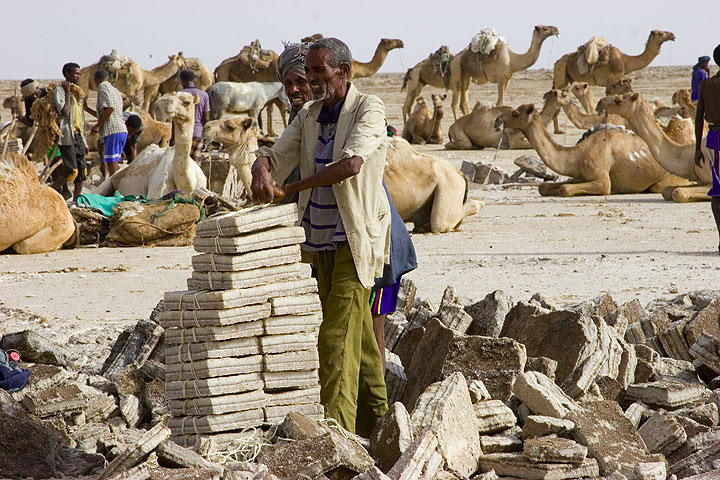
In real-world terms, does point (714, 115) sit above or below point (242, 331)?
above

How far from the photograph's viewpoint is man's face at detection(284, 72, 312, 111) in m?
4.89

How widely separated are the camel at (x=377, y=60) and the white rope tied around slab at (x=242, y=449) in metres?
24.4

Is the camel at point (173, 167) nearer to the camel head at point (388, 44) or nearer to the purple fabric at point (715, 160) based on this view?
the purple fabric at point (715, 160)

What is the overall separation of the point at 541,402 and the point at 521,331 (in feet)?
4.43

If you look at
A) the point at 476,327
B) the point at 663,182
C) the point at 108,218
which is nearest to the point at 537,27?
the point at 663,182

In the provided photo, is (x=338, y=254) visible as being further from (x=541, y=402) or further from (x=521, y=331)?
(x=521, y=331)

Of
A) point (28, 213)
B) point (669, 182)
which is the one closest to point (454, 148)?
point (669, 182)

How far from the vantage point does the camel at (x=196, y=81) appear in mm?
29953

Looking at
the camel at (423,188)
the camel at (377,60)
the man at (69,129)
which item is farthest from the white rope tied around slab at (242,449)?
the camel at (377,60)

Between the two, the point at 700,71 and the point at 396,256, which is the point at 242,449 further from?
the point at 700,71

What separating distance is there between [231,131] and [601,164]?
237 inches

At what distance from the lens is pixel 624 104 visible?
586 inches

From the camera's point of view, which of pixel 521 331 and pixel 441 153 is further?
pixel 441 153

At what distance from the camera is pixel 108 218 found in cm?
1134
